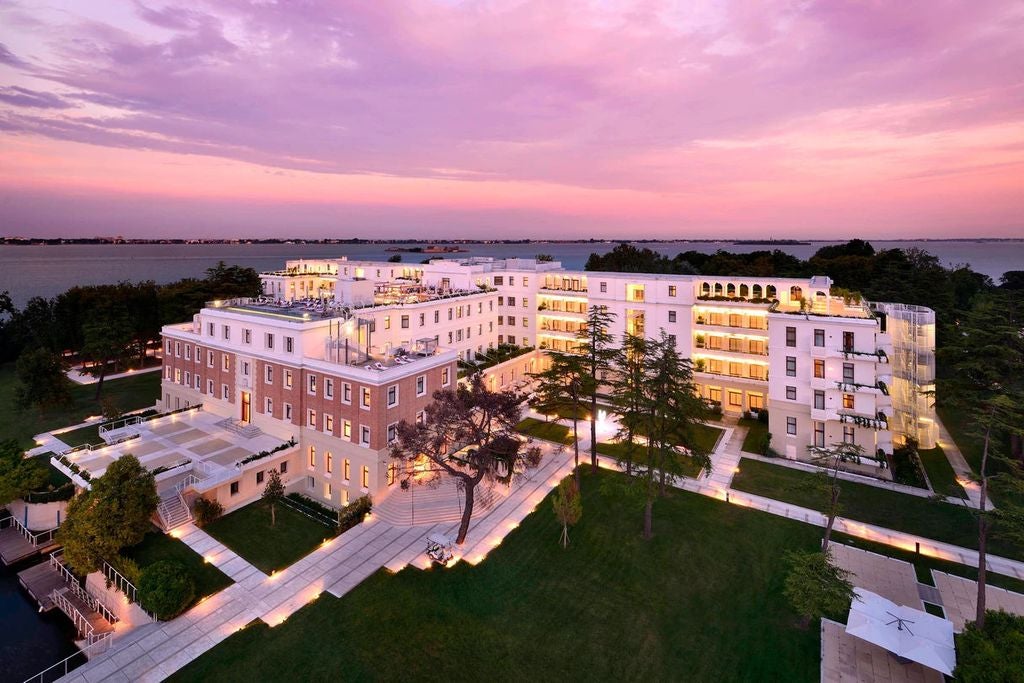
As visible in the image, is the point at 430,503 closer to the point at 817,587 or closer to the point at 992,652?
the point at 817,587

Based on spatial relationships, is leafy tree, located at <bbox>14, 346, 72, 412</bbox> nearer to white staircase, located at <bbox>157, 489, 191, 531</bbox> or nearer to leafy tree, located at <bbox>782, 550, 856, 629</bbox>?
white staircase, located at <bbox>157, 489, 191, 531</bbox>

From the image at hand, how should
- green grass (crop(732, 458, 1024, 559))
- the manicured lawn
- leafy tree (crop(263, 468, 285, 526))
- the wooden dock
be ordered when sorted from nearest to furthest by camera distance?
the wooden dock, green grass (crop(732, 458, 1024, 559)), leafy tree (crop(263, 468, 285, 526)), the manicured lawn

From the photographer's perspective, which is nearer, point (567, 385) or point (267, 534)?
point (267, 534)

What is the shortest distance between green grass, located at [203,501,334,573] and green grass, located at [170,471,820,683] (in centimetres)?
522

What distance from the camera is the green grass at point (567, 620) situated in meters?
19.1

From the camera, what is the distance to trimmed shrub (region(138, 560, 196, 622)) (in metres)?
21.9

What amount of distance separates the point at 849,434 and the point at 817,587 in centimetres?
2187

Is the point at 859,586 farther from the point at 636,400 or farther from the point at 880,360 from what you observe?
the point at 880,360

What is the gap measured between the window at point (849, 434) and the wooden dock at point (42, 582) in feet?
170

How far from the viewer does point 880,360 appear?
1371 inches

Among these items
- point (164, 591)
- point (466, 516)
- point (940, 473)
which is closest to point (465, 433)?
point (466, 516)

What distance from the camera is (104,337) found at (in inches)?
1970

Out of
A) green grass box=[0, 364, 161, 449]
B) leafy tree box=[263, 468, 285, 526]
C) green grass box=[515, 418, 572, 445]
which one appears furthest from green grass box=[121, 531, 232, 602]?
green grass box=[0, 364, 161, 449]

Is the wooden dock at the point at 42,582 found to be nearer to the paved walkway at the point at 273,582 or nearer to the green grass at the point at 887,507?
the paved walkway at the point at 273,582
